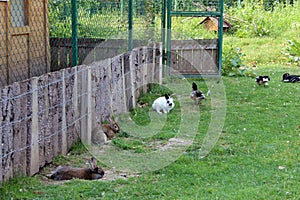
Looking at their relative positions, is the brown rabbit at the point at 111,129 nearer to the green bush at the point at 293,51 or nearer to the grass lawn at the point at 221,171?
the grass lawn at the point at 221,171

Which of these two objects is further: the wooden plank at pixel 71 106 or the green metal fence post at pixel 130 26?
the green metal fence post at pixel 130 26

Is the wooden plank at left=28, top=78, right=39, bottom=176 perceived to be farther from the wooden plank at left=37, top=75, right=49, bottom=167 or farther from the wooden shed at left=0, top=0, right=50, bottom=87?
the wooden shed at left=0, top=0, right=50, bottom=87

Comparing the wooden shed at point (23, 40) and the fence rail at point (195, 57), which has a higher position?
the wooden shed at point (23, 40)

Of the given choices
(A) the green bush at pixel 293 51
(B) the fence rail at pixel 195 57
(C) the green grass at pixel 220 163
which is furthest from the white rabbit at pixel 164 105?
(A) the green bush at pixel 293 51

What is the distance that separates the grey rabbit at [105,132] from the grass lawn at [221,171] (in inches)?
6.5

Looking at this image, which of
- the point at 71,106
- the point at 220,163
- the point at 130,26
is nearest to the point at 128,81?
the point at 130,26

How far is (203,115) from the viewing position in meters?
9.80

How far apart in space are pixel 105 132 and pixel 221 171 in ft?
7.18

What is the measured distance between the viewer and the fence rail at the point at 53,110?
5.75 m

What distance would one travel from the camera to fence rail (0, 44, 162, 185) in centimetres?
575

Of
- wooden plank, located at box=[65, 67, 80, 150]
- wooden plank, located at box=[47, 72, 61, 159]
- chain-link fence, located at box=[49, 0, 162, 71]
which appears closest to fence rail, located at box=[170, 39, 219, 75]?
chain-link fence, located at box=[49, 0, 162, 71]

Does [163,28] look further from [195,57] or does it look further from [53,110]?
[53,110]

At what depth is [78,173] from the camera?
6.17m

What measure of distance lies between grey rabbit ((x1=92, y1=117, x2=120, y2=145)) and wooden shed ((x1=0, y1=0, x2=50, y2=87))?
1833 millimetres
